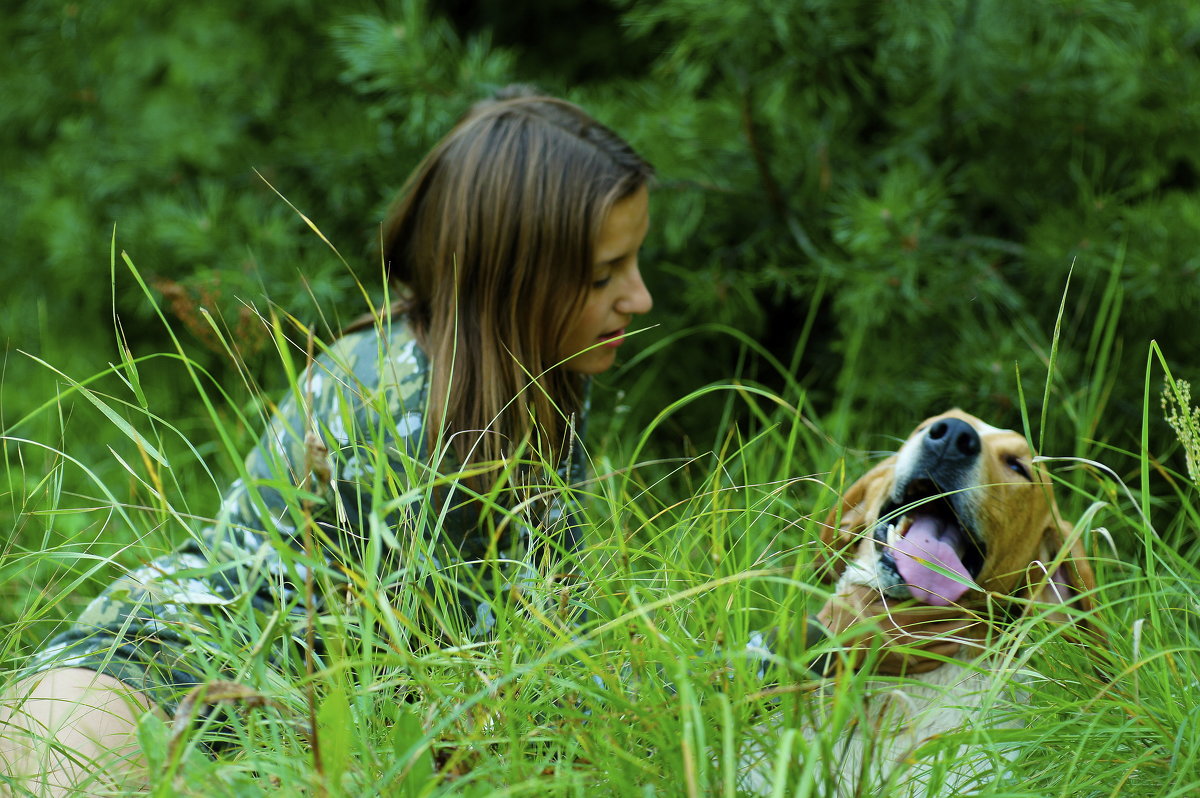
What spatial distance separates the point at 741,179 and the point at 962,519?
1.34 meters

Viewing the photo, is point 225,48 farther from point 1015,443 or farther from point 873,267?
point 1015,443

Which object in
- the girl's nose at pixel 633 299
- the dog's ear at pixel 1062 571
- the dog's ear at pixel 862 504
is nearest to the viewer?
the dog's ear at pixel 1062 571

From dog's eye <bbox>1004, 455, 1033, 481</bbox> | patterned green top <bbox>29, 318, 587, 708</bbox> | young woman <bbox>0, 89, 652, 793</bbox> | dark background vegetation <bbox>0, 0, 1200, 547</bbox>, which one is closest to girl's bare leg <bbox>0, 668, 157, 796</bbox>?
patterned green top <bbox>29, 318, 587, 708</bbox>

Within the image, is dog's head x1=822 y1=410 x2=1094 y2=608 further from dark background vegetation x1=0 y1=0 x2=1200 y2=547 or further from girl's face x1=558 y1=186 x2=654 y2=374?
girl's face x1=558 y1=186 x2=654 y2=374

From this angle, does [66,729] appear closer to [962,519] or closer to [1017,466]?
[962,519]

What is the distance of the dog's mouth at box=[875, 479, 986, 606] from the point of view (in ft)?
6.05

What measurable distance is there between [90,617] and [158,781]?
913mm

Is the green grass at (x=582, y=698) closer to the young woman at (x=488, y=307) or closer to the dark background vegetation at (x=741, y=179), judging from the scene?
the young woman at (x=488, y=307)

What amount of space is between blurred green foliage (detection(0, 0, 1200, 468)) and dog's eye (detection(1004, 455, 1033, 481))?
0.52m

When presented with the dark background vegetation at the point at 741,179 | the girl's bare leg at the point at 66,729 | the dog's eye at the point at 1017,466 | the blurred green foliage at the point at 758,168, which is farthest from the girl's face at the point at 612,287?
the girl's bare leg at the point at 66,729

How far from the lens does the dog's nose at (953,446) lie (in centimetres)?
191

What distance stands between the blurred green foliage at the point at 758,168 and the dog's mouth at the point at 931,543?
25.8 inches

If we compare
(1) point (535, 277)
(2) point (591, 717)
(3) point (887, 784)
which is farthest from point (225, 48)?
(3) point (887, 784)

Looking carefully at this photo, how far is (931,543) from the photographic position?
1.89 metres
